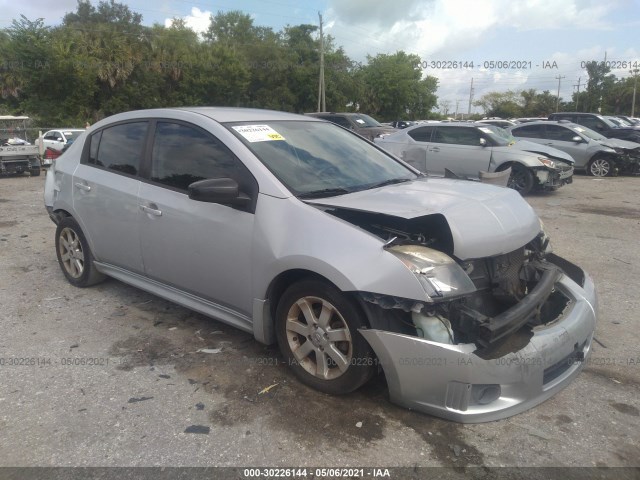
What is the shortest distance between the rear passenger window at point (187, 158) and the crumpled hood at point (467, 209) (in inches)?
30.1

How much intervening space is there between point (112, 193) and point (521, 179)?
939 centimetres

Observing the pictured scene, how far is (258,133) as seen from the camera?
3877mm

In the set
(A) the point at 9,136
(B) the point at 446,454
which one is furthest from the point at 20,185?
(B) the point at 446,454

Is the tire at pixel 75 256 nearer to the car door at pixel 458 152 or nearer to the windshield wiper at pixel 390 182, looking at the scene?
the windshield wiper at pixel 390 182

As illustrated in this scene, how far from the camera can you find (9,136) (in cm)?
1723

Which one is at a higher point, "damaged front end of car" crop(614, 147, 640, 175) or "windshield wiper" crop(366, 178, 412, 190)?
"windshield wiper" crop(366, 178, 412, 190)

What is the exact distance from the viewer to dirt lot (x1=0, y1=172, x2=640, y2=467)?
2748 millimetres

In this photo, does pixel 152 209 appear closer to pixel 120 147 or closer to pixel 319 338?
pixel 120 147

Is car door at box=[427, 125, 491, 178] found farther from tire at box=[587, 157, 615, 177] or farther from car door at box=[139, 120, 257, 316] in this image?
car door at box=[139, 120, 257, 316]

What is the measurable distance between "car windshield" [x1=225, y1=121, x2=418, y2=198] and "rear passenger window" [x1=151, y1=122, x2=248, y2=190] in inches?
7.2

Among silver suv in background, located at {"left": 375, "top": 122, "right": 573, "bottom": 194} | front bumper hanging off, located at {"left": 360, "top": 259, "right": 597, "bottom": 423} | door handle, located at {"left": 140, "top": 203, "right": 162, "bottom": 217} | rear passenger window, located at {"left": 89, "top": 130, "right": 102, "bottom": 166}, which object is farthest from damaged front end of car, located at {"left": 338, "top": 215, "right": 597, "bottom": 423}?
silver suv in background, located at {"left": 375, "top": 122, "right": 573, "bottom": 194}

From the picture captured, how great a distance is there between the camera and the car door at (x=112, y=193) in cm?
436

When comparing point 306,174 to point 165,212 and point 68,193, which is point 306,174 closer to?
point 165,212

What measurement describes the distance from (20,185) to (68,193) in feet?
34.6
